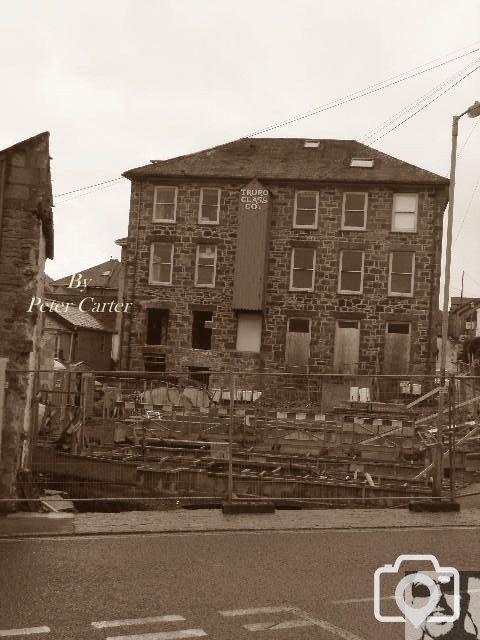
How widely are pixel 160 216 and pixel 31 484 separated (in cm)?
3222

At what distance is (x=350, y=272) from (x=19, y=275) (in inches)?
1235

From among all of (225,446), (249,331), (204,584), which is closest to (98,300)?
(249,331)

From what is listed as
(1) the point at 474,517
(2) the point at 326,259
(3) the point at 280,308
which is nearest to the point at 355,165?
(2) the point at 326,259

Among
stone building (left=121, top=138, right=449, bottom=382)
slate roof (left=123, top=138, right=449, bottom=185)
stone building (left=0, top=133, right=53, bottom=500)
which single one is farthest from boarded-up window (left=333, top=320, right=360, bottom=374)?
stone building (left=0, top=133, right=53, bottom=500)

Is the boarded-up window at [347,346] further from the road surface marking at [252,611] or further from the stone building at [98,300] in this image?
the road surface marking at [252,611]

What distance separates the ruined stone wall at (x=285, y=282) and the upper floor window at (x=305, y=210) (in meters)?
0.24

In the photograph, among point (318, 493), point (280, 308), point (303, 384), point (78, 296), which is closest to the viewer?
point (318, 493)

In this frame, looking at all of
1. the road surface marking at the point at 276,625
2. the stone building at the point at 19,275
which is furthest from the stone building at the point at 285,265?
the road surface marking at the point at 276,625

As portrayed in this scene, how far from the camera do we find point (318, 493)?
52.2ft

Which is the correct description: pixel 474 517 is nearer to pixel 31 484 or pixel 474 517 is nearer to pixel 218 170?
pixel 31 484

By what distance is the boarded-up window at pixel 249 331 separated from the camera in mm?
41781

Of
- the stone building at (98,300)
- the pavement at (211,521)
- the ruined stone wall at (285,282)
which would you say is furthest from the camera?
the stone building at (98,300)

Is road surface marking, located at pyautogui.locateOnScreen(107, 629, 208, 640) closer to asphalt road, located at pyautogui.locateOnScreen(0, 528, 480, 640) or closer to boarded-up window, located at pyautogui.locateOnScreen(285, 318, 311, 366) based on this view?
asphalt road, located at pyautogui.locateOnScreen(0, 528, 480, 640)

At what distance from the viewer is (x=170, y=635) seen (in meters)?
5.85
